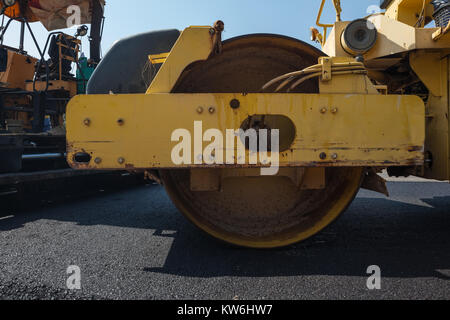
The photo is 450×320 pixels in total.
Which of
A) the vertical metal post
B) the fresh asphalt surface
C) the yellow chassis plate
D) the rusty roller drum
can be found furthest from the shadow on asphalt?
the vertical metal post

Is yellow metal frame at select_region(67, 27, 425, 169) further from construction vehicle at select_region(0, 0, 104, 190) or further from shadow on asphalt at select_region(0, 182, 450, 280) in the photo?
Result: construction vehicle at select_region(0, 0, 104, 190)

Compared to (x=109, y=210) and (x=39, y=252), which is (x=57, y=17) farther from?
(x=39, y=252)

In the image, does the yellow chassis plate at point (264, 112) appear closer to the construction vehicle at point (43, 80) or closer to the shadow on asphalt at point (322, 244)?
the shadow on asphalt at point (322, 244)

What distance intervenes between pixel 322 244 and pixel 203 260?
0.77 m

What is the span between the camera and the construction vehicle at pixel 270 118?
137 cm

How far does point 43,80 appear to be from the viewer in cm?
438

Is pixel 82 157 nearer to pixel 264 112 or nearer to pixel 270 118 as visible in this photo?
pixel 264 112

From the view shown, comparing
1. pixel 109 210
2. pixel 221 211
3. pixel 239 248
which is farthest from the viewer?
pixel 109 210

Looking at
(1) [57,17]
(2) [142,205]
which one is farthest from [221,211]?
(1) [57,17]

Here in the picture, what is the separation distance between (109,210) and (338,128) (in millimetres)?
2234

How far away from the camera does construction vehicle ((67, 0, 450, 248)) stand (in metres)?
1.37

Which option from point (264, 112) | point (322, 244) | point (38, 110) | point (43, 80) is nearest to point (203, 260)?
point (322, 244)

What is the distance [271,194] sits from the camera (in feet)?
5.83

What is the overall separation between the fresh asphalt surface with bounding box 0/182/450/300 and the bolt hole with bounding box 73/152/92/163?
0.58 metres
